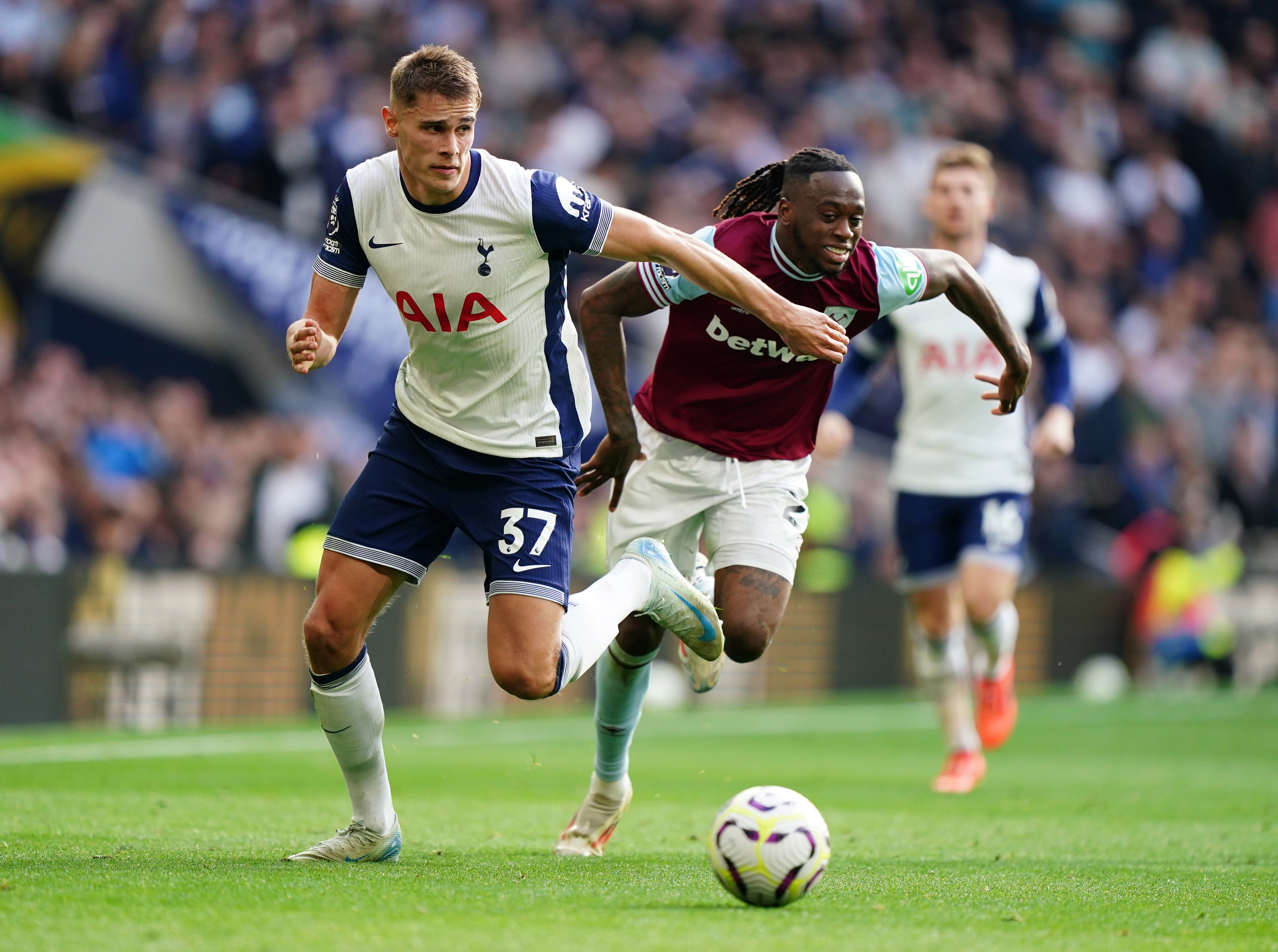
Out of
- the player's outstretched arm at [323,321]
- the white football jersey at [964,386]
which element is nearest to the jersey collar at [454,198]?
the player's outstretched arm at [323,321]

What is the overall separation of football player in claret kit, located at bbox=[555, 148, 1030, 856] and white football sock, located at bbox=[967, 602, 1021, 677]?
2720 mm

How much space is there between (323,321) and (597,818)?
6.52 ft

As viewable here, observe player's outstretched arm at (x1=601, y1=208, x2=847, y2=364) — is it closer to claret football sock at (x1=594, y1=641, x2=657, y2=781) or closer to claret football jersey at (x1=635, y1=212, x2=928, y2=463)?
claret football jersey at (x1=635, y1=212, x2=928, y2=463)

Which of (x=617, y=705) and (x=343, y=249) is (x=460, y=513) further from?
(x=617, y=705)

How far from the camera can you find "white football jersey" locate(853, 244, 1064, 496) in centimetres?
873

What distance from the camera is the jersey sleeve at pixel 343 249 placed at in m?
5.21

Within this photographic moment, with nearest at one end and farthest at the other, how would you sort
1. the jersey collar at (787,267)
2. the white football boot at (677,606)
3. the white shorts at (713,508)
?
1. the white football boot at (677,606)
2. the jersey collar at (787,267)
3. the white shorts at (713,508)

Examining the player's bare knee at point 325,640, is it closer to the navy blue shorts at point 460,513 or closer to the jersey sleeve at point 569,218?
the navy blue shorts at point 460,513

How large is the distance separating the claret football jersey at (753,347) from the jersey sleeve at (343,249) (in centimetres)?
103

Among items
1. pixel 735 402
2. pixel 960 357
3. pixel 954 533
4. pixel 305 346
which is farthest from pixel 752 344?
pixel 954 533

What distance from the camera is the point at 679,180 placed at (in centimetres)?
1686

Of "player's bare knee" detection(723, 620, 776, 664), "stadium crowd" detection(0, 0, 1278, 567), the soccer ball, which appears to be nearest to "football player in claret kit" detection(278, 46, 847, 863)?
"player's bare knee" detection(723, 620, 776, 664)

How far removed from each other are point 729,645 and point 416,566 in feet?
4.12

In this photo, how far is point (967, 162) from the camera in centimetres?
850
